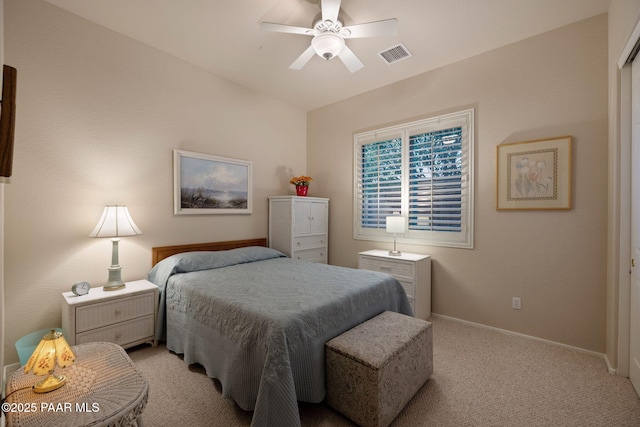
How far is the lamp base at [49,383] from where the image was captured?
1315 mm

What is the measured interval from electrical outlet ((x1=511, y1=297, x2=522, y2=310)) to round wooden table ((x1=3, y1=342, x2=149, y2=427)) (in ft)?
10.6

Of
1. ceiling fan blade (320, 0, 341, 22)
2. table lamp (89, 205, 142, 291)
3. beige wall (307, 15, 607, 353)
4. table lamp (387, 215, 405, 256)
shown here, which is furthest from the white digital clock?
Result: beige wall (307, 15, 607, 353)

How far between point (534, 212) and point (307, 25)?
286 centimetres

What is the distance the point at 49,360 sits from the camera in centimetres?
130

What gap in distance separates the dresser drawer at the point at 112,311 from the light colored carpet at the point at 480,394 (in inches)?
15.0

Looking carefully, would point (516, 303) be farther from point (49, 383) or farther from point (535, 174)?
point (49, 383)

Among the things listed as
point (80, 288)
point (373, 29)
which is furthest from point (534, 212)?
point (80, 288)

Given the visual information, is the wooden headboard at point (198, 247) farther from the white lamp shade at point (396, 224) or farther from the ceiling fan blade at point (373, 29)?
the ceiling fan blade at point (373, 29)

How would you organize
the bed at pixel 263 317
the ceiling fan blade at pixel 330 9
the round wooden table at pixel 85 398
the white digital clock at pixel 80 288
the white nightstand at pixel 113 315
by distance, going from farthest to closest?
1. the white digital clock at pixel 80 288
2. the white nightstand at pixel 113 315
3. the ceiling fan blade at pixel 330 9
4. the bed at pixel 263 317
5. the round wooden table at pixel 85 398

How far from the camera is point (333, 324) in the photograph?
1924mm

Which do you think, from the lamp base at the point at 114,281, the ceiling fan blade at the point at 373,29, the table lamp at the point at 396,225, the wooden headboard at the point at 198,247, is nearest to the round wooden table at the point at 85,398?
the lamp base at the point at 114,281

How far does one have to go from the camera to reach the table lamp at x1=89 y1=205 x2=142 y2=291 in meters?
2.48

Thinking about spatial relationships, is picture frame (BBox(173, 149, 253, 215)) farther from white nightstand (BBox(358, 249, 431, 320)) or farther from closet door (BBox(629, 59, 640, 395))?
closet door (BBox(629, 59, 640, 395))

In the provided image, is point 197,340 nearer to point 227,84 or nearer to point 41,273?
point 41,273
